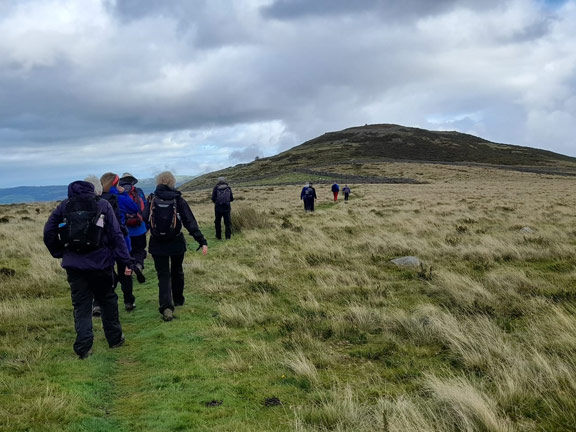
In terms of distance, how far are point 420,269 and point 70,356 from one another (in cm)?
676

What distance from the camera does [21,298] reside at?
7.64 m

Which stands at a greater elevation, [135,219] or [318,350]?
[135,219]

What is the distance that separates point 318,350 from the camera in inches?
198

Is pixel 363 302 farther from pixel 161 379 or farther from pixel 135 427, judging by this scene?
pixel 135 427

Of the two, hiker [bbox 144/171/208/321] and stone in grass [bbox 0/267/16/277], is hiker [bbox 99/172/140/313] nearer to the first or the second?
hiker [bbox 144/171/208/321]

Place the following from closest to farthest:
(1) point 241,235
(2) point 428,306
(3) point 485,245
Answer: (2) point 428,306 → (3) point 485,245 → (1) point 241,235

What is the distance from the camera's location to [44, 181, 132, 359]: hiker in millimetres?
4980

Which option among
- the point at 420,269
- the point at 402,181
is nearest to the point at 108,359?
the point at 420,269

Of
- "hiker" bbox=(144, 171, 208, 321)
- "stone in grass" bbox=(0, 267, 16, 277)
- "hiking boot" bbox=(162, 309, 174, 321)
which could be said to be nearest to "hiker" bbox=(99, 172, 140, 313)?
"hiker" bbox=(144, 171, 208, 321)

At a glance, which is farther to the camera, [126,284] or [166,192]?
[126,284]

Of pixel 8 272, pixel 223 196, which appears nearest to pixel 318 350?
pixel 8 272

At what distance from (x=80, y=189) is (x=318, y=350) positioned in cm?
352

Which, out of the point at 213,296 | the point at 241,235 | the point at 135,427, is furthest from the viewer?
the point at 241,235

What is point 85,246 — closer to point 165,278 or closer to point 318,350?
point 165,278
